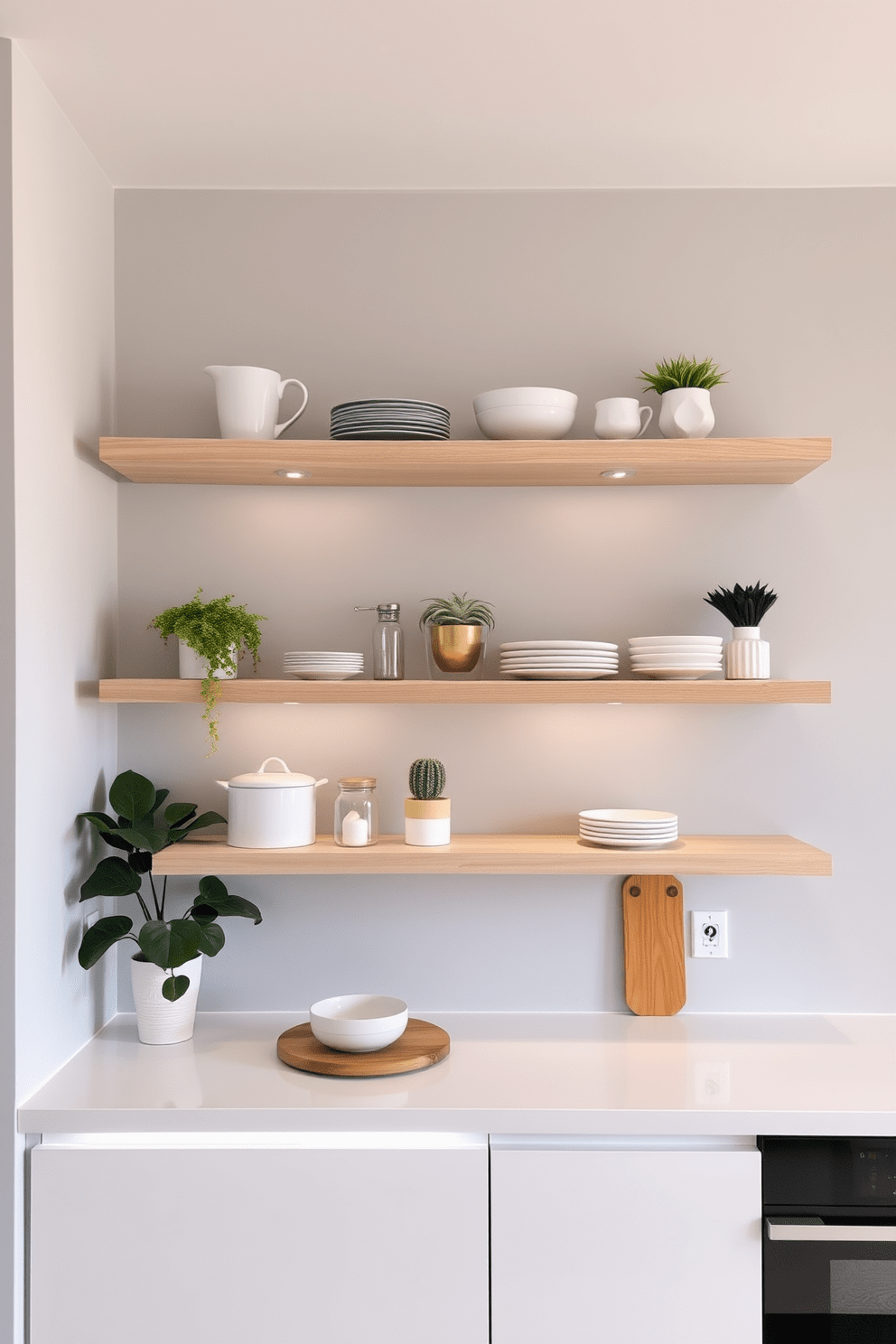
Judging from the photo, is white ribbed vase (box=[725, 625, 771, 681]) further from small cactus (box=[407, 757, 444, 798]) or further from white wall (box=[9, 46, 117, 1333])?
white wall (box=[9, 46, 117, 1333])

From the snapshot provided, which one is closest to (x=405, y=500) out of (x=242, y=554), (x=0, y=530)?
(x=242, y=554)

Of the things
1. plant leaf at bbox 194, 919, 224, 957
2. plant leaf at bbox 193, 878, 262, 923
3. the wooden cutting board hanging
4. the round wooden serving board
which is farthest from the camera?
the wooden cutting board hanging

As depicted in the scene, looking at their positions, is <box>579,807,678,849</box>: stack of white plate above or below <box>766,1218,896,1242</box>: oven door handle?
above

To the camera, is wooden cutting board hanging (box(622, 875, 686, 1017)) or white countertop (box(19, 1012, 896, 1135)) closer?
white countertop (box(19, 1012, 896, 1135))

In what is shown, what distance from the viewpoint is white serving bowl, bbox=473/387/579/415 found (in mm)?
2016

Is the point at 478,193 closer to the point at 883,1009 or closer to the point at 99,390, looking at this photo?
the point at 99,390

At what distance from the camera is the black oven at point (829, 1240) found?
1695 millimetres

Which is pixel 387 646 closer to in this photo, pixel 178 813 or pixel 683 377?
pixel 178 813

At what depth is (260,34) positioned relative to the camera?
1687 mm

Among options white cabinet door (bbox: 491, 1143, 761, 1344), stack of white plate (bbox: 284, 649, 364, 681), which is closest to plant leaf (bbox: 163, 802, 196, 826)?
stack of white plate (bbox: 284, 649, 364, 681)

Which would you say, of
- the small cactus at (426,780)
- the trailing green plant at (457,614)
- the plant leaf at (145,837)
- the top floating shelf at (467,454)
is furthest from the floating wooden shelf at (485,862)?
the top floating shelf at (467,454)

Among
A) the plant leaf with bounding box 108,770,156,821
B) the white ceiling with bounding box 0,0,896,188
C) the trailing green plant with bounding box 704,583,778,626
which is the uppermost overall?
the white ceiling with bounding box 0,0,896,188

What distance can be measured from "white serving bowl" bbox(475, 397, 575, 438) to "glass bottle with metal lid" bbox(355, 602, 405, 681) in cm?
41

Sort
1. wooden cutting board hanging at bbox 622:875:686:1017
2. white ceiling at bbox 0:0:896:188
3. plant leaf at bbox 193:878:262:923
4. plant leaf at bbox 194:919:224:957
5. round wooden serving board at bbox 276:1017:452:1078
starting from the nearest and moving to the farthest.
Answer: white ceiling at bbox 0:0:896:188, round wooden serving board at bbox 276:1017:452:1078, plant leaf at bbox 194:919:224:957, plant leaf at bbox 193:878:262:923, wooden cutting board hanging at bbox 622:875:686:1017
